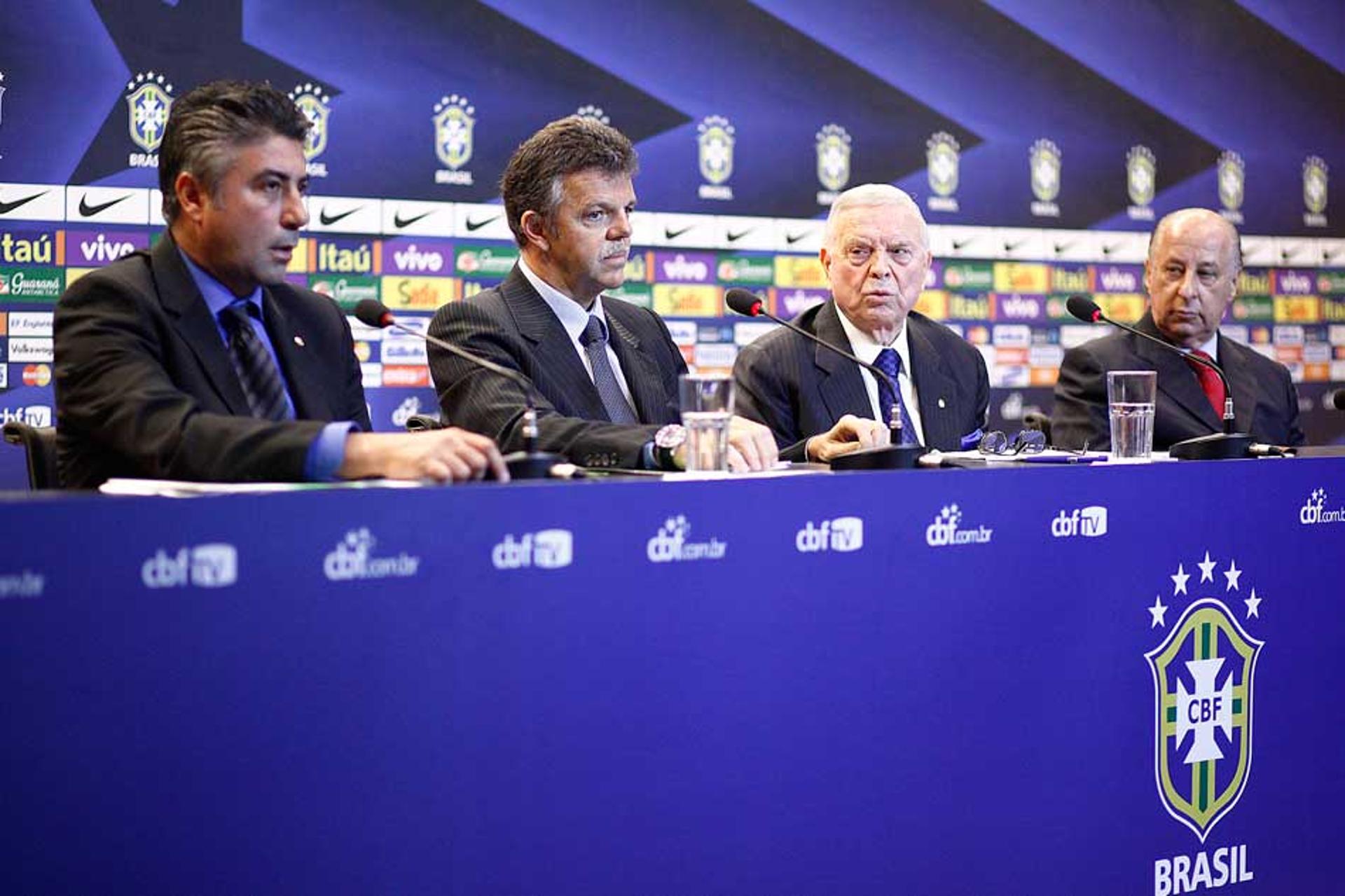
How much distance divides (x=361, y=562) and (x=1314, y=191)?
5.87m

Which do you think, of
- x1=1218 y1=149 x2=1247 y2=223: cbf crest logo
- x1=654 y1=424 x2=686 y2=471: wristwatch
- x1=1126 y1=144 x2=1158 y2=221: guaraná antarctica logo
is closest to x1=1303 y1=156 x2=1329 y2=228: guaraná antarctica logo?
x1=1218 y1=149 x2=1247 y2=223: cbf crest logo

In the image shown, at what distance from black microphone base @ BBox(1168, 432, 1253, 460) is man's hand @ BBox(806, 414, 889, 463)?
0.54 m

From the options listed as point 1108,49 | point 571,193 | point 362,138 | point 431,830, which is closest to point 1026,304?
point 1108,49

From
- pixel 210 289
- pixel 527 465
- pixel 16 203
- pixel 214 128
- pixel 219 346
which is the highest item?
pixel 16 203

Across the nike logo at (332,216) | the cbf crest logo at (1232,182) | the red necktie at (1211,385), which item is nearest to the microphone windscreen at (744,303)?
the red necktie at (1211,385)

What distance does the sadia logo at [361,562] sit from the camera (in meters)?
1.88

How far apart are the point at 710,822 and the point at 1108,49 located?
483 centimetres

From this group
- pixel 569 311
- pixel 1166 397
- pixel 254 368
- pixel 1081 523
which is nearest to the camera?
pixel 1081 523

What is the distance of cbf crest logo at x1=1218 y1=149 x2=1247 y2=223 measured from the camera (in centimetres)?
650

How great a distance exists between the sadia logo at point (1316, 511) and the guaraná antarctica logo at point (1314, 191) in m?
4.36

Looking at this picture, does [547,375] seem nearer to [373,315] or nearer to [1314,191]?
[373,315]

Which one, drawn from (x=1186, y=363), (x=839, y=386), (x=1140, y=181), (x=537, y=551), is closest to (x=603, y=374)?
(x=839, y=386)

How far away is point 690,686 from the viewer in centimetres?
215

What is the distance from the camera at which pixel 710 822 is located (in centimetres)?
217
